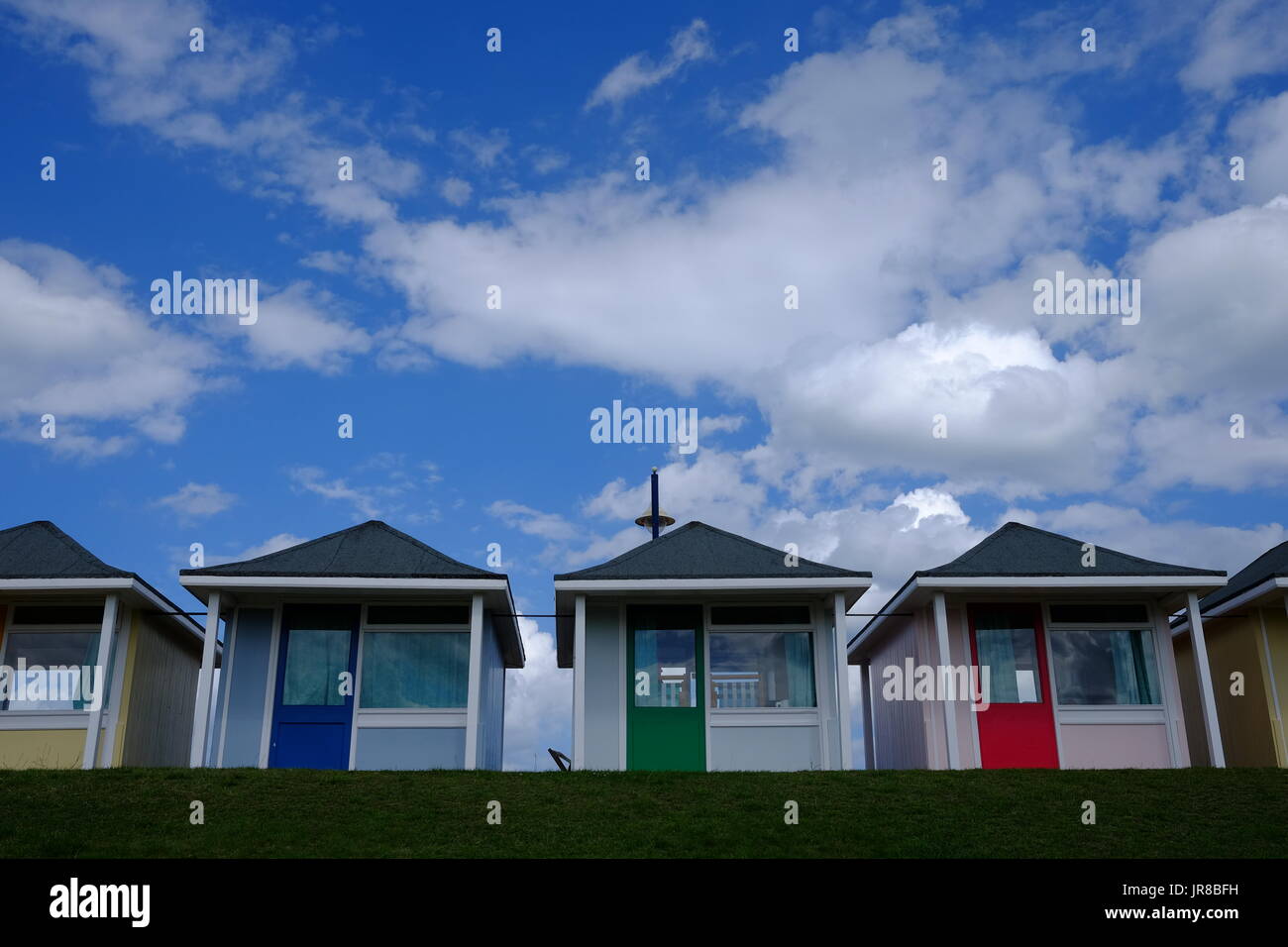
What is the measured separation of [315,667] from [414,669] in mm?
1383

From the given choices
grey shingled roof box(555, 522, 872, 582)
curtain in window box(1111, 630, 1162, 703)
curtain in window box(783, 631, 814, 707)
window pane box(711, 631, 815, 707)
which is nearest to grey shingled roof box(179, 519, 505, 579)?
grey shingled roof box(555, 522, 872, 582)

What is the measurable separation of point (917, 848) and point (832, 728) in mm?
5871

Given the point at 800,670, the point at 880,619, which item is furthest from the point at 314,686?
the point at 880,619

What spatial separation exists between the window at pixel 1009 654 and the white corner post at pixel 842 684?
2.16m

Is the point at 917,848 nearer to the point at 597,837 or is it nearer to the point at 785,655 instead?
the point at 597,837

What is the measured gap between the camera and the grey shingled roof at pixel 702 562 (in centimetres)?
1677

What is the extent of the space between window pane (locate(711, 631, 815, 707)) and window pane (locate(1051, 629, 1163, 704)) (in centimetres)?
361

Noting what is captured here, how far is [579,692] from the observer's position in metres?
16.4

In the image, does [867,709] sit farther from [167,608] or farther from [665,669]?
[167,608]

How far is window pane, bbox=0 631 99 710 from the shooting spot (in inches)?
665

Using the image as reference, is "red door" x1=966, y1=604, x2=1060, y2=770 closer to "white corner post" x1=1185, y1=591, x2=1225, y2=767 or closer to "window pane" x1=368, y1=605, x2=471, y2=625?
"white corner post" x1=1185, y1=591, x2=1225, y2=767

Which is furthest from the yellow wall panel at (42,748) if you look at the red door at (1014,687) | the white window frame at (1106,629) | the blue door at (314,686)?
the white window frame at (1106,629)
